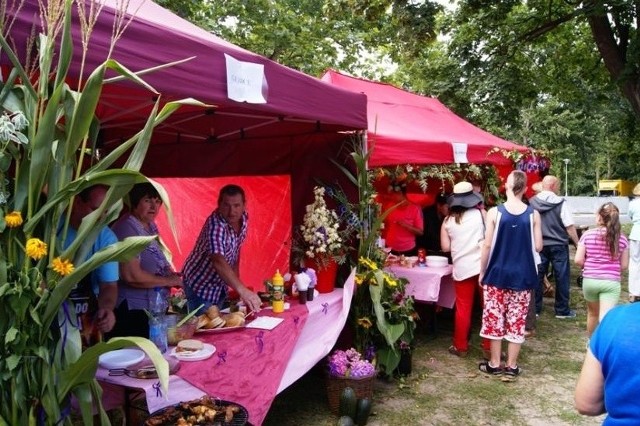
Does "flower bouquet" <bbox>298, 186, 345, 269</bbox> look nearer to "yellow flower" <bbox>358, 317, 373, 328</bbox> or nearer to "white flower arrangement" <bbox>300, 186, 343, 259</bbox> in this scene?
"white flower arrangement" <bbox>300, 186, 343, 259</bbox>

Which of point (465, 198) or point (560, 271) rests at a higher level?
point (465, 198)

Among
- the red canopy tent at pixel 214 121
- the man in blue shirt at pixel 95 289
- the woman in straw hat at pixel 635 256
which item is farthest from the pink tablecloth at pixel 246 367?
the woman in straw hat at pixel 635 256

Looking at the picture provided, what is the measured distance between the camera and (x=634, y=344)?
4.64ft

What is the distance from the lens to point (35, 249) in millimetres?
1596

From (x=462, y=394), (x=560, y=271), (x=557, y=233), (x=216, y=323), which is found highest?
(x=557, y=233)

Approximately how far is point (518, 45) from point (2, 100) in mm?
11089

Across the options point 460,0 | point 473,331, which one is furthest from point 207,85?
point 460,0

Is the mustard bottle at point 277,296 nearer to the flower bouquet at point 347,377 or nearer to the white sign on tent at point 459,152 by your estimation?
the flower bouquet at point 347,377

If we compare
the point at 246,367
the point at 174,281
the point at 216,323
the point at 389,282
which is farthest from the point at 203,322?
the point at 389,282

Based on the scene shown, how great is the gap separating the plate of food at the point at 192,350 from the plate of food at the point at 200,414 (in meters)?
0.25

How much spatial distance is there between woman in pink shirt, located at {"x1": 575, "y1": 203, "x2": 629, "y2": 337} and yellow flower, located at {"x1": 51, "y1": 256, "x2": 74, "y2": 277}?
4714 millimetres

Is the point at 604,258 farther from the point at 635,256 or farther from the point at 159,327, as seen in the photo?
the point at 159,327

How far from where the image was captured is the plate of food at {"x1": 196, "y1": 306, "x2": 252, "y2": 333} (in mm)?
2969

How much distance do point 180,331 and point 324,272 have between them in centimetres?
154
